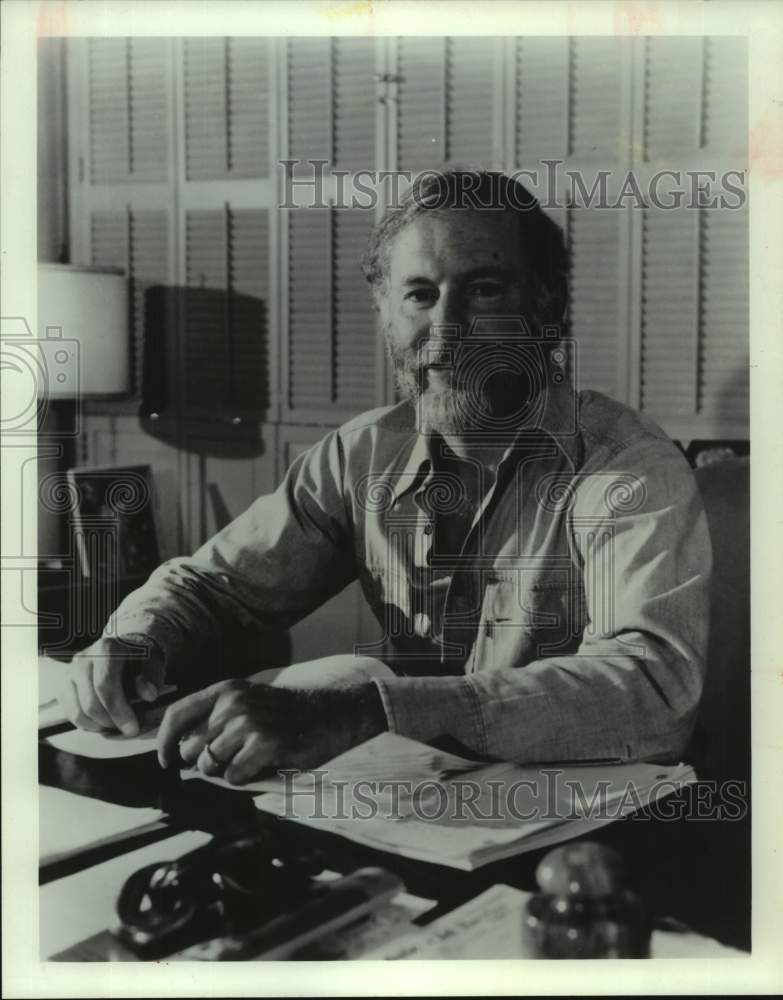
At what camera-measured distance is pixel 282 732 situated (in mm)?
1576

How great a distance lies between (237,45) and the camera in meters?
1.66

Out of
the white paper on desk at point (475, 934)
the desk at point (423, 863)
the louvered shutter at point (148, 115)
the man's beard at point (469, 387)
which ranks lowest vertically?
the white paper on desk at point (475, 934)

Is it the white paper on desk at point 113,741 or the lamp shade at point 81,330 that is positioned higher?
the lamp shade at point 81,330

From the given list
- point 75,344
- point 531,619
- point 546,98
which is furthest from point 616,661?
point 75,344

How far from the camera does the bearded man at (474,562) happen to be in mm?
1577

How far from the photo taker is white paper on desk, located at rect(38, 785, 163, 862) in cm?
149

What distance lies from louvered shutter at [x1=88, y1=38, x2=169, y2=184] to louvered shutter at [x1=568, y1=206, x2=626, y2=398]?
2.32ft

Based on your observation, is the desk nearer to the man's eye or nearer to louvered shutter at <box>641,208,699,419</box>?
louvered shutter at <box>641,208,699,419</box>

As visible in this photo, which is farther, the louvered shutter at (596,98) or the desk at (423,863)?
the louvered shutter at (596,98)

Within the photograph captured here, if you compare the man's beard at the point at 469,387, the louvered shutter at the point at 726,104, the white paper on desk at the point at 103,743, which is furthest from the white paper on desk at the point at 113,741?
the louvered shutter at the point at 726,104

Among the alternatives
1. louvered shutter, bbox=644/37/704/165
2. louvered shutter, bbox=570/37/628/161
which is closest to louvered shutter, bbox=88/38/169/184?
louvered shutter, bbox=570/37/628/161

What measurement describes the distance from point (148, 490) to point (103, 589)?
7.2 inches

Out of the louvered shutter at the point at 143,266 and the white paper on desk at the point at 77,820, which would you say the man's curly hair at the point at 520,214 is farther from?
the white paper on desk at the point at 77,820

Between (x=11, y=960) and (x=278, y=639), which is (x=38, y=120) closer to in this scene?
(x=278, y=639)
